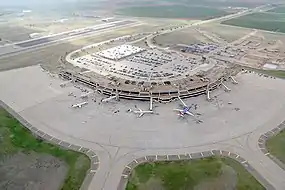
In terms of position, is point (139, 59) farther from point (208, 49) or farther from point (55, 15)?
point (55, 15)

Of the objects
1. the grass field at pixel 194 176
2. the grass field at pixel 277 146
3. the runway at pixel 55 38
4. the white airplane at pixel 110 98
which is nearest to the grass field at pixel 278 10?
the runway at pixel 55 38

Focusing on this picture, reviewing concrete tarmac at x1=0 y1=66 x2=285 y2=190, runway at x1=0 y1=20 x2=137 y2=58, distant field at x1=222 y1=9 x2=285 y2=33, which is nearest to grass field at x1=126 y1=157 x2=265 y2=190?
concrete tarmac at x1=0 y1=66 x2=285 y2=190

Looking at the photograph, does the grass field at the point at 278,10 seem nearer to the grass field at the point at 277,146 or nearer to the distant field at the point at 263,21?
the distant field at the point at 263,21

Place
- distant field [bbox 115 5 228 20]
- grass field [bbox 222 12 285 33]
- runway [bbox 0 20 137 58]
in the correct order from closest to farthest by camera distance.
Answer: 1. runway [bbox 0 20 137 58]
2. grass field [bbox 222 12 285 33]
3. distant field [bbox 115 5 228 20]

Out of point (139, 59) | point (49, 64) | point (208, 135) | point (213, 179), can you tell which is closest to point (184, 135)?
point (208, 135)

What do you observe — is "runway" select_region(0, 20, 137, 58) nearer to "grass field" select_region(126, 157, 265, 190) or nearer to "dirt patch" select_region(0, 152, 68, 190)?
"dirt patch" select_region(0, 152, 68, 190)

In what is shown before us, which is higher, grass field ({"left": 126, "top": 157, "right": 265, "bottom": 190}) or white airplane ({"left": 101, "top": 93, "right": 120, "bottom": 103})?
grass field ({"left": 126, "top": 157, "right": 265, "bottom": 190})
